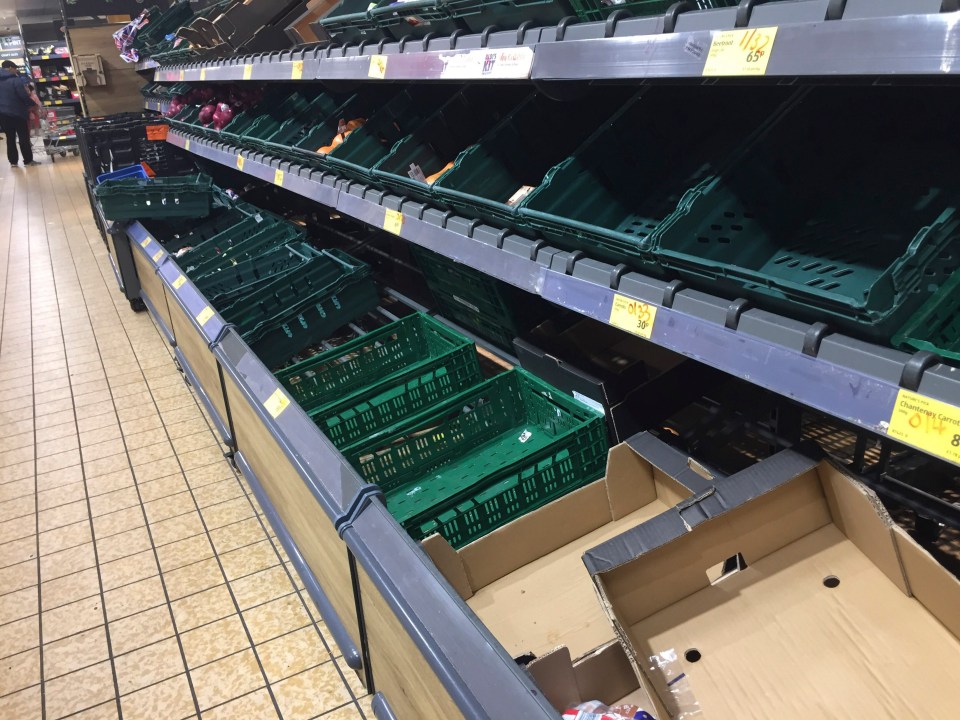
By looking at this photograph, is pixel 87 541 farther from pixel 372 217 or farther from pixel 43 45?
pixel 43 45

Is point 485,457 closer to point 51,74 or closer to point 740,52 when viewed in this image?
point 740,52

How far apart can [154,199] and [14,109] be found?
10.4 meters

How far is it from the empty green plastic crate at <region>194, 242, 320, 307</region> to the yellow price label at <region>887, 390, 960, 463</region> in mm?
2756

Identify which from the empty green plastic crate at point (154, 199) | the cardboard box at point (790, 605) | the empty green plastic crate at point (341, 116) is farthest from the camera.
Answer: the empty green plastic crate at point (154, 199)

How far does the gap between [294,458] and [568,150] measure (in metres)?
1.19

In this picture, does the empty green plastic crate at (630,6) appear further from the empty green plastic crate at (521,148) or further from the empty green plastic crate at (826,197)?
the empty green plastic crate at (521,148)

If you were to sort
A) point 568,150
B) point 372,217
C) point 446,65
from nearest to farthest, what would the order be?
point 446,65, point 568,150, point 372,217

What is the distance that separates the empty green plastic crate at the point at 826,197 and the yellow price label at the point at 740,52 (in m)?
0.26

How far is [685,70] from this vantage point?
3.93 feet

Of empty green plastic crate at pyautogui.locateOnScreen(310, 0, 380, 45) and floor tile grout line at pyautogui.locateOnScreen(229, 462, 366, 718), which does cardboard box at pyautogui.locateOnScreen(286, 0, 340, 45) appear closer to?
empty green plastic crate at pyautogui.locateOnScreen(310, 0, 380, 45)

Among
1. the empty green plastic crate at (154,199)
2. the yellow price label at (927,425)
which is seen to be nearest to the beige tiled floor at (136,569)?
the empty green plastic crate at (154,199)

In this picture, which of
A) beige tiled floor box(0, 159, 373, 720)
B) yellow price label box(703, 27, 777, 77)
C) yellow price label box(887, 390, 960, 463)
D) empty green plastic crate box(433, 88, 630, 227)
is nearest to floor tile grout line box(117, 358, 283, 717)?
beige tiled floor box(0, 159, 373, 720)

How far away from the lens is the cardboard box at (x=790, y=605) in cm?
116

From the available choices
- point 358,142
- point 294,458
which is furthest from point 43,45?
→ point 294,458
